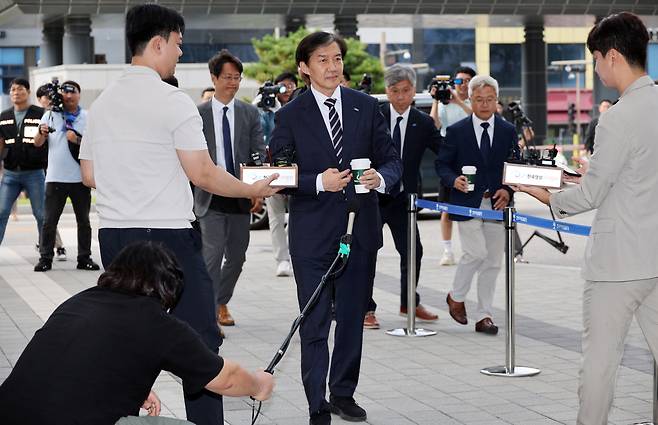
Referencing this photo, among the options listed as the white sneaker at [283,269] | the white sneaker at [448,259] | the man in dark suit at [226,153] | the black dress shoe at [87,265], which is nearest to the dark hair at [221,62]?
the man in dark suit at [226,153]

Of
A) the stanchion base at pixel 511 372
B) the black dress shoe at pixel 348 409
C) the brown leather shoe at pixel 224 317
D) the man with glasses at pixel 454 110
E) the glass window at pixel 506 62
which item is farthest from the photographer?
the glass window at pixel 506 62

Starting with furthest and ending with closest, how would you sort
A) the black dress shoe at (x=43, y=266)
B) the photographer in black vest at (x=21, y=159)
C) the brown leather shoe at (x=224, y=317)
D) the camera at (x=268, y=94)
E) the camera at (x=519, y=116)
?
the camera at (x=519, y=116), the photographer in black vest at (x=21, y=159), the black dress shoe at (x=43, y=266), the camera at (x=268, y=94), the brown leather shoe at (x=224, y=317)

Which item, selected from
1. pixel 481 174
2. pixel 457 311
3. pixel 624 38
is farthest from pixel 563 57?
pixel 624 38

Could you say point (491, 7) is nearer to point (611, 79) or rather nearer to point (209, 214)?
point (209, 214)

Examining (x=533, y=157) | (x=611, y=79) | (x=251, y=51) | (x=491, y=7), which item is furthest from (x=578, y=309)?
(x=251, y=51)

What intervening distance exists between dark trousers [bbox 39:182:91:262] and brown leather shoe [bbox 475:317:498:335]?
238 inches

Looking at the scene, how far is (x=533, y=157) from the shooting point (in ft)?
22.3

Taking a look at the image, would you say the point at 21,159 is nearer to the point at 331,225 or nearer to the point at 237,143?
the point at 237,143

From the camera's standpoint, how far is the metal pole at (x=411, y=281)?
9961 mm

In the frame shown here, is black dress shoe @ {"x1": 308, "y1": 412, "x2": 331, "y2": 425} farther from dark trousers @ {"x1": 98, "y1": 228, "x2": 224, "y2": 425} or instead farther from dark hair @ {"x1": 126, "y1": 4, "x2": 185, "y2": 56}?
dark hair @ {"x1": 126, "y1": 4, "x2": 185, "y2": 56}

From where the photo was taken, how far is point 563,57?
290 feet

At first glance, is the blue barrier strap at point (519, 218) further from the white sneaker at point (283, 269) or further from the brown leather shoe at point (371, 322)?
the white sneaker at point (283, 269)

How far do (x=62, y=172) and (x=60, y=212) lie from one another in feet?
1.55

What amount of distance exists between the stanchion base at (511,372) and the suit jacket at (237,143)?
2430 mm
